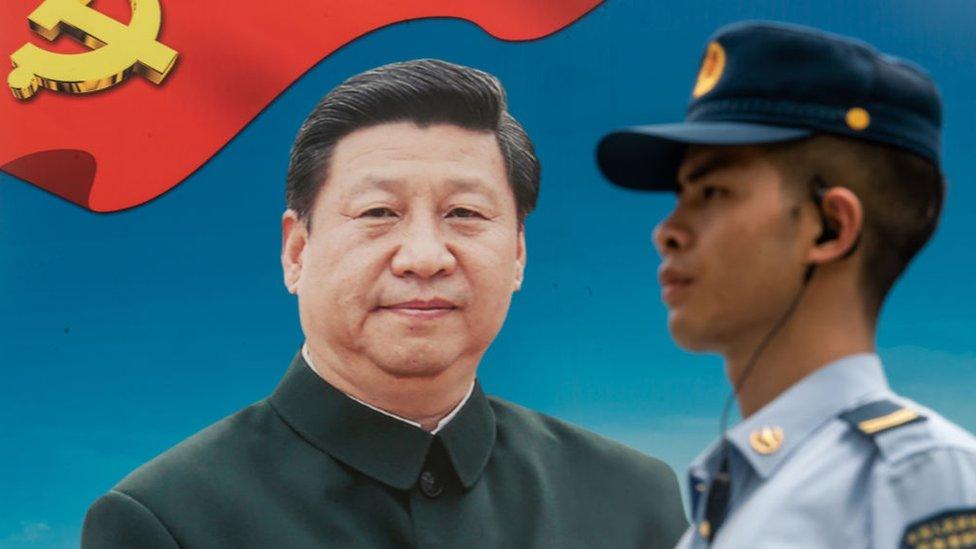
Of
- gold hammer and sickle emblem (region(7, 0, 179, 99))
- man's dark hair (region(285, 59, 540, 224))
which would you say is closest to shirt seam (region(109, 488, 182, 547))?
man's dark hair (region(285, 59, 540, 224))

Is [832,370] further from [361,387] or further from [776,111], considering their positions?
[361,387]

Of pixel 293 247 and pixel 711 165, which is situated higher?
pixel 711 165

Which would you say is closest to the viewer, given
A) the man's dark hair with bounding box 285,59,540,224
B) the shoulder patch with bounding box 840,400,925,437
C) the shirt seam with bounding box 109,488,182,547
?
the shoulder patch with bounding box 840,400,925,437

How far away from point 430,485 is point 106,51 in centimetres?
144

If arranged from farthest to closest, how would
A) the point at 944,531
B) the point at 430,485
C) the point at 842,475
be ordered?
1. the point at 430,485
2. the point at 842,475
3. the point at 944,531

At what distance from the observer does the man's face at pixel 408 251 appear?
2902 mm

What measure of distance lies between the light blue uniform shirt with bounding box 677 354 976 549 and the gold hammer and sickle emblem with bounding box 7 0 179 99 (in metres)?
2.26

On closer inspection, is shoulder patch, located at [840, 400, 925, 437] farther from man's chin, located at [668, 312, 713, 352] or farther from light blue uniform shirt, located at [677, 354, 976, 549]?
man's chin, located at [668, 312, 713, 352]

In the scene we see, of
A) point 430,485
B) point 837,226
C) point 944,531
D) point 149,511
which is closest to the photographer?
point 944,531

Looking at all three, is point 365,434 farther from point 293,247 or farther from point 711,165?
point 711,165

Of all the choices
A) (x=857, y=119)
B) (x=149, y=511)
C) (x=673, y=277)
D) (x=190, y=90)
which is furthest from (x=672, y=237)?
(x=190, y=90)

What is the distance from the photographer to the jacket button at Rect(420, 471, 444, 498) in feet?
9.43

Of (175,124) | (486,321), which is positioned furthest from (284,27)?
(486,321)

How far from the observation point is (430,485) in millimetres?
2887
